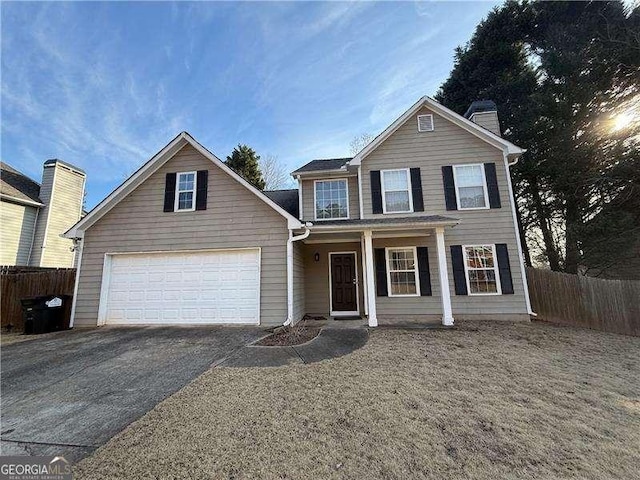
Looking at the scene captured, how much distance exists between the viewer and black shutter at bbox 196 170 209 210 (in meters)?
8.80

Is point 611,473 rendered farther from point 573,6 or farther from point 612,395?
point 573,6

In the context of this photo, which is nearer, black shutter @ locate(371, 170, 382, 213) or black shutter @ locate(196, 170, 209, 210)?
black shutter @ locate(196, 170, 209, 210)

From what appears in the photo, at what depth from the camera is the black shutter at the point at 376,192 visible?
9709 mm

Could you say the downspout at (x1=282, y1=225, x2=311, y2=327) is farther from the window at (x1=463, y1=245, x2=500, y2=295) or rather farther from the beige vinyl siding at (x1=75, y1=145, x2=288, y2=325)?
the window at (x1=463, y1=245, x2=500, y2=295)

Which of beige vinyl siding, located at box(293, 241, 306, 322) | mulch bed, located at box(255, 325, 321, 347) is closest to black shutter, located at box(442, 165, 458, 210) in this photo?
beige vinyl siding, located at box(293, 241, 306, 322)

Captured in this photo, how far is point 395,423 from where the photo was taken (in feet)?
9.85

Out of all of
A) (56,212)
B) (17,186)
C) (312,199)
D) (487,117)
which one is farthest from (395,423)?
(17,186)

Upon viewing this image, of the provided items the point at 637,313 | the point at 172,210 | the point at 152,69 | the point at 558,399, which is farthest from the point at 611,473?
the point at 152,69

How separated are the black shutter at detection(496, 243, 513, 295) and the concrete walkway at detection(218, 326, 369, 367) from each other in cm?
511

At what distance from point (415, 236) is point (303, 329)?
4735 mm

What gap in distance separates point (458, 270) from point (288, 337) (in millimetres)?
5901

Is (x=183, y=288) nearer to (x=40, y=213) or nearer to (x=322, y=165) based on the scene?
(x=322, y=165)

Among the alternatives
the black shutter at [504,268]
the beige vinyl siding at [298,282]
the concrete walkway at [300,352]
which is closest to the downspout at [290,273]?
the beige vinyl siding at [298,282]

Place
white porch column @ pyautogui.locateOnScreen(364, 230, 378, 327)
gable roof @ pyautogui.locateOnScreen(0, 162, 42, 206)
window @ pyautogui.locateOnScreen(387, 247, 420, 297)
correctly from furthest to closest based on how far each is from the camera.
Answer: gable roof @ pyautogui.locateOnScreen(0, 162, 42, 206)
window @ pyautogui.locateOnScreen(387, 247, 420, 297)
white porch column @ pyautogui.locateOnScreen(364, 230, 378, 327)
